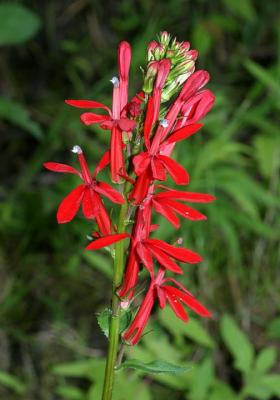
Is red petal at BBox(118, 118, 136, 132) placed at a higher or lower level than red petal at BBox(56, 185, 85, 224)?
higher

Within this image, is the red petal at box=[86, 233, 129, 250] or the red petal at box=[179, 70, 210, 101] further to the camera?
the red petal at box=[179, 70, 210, 101]

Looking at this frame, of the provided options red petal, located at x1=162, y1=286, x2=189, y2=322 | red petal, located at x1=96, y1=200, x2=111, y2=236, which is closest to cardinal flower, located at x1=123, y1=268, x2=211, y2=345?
red petal, located at x1=162, y1=286, x2=189, y2=322

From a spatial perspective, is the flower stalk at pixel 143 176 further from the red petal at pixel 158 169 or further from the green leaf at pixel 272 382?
the green leaf at pixel 272 382

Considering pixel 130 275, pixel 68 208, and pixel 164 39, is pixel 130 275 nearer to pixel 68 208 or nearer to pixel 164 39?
pixel 68 208

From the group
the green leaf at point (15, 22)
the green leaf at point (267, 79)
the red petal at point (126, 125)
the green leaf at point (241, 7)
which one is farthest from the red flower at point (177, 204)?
the green leaf at point (241, 7)

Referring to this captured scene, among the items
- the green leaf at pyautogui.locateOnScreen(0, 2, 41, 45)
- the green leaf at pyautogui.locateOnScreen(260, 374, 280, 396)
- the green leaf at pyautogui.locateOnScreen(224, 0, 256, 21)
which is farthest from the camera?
the green leaf at pyautogui.locateOnScreen(224, 0, 256, 21)

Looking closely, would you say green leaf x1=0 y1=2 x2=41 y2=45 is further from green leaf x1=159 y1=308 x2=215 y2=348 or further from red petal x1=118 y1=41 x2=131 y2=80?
red petal x1=118 y1=41 x2=131 y2=80

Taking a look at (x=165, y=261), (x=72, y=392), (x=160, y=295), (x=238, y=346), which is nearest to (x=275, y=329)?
(x=238, y=346)
